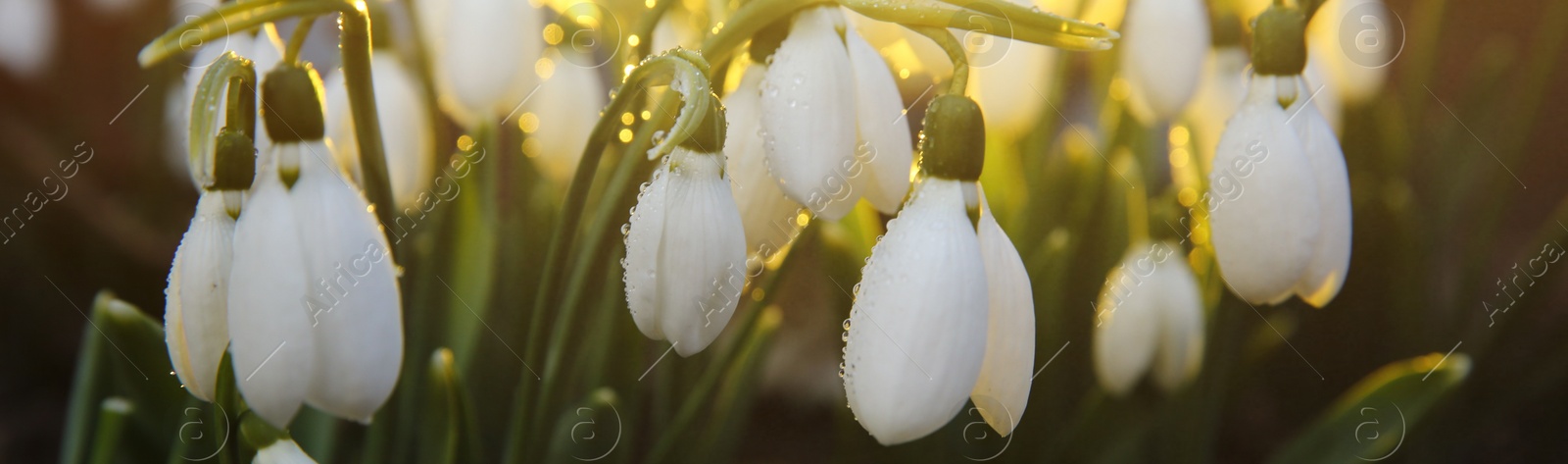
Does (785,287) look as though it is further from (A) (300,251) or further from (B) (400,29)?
(A) (300,251)

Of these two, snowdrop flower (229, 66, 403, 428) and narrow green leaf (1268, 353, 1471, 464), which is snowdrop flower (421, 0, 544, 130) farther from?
narrow green leaf (1268, 353, 1471, 464)

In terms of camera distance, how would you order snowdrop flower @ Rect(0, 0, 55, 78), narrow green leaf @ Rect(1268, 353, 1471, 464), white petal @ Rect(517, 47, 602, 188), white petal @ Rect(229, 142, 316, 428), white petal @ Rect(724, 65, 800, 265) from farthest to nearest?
1. snowdrop flower @ Rect(0, 0, 55, 78)
2. white petal @ Rect(517, 47, 602, 188)
3. narrow green leaf @ Rect(1268, 353, 1471, 464)
4. white petal @ Rect(724, 65, 800, 265)
5. white petal @ Rect(229, 142, 316, 428)

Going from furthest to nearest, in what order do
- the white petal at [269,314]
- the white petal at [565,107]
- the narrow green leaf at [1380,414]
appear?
the white petal at [565,107]
the narrow green leaf at [1380,414]
the white petal at [269,314]

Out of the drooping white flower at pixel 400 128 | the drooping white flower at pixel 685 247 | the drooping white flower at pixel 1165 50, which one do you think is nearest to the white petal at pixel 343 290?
the drooping white flower at pixel 685 247

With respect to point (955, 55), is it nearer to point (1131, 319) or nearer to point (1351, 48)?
point (1131, 319)

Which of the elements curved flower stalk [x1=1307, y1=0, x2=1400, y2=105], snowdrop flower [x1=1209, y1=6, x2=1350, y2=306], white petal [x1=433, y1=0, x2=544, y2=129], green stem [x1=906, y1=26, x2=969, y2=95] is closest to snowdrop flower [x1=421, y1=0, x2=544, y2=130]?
white petal [x1=433, y1=0, x2=544, y2=129]

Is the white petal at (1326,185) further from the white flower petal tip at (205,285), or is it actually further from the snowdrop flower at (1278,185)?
the white flower petal tip at (205,285)

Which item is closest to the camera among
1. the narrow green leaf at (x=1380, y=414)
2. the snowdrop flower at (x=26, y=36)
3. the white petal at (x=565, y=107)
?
the narrow green leaf at (x=1380, y=414)
